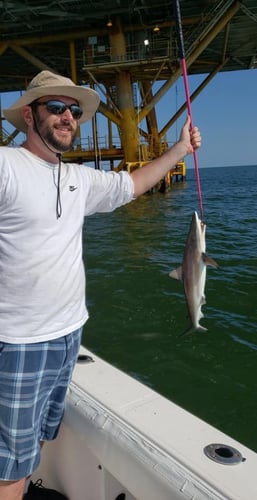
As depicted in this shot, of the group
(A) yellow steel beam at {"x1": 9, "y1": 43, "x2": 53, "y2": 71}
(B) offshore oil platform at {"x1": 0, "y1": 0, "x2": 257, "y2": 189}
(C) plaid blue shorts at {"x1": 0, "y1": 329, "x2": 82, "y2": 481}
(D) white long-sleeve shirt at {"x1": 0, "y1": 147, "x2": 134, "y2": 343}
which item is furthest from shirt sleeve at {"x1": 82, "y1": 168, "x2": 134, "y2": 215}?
(A) yellow steel beam at {"x1": 9, "y1": 43, "x2": 53, "y2": 71}

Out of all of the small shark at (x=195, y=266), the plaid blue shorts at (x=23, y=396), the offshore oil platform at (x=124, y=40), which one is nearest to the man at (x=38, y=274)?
the plaid blue shorts at (x=23, y=396)

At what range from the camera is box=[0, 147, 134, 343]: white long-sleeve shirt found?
2.34m

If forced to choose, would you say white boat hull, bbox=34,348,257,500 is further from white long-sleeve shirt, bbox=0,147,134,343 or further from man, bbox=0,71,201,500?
white long-sleeve shirt, bbox=0,147,134,343

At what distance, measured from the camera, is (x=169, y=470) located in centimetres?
203

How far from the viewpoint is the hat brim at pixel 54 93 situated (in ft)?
8.40

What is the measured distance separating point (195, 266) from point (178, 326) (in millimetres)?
3550

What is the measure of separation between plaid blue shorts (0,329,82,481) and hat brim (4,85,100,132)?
130 cm

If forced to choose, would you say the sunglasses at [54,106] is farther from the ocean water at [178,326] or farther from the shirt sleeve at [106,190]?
the ocean water at [178,326]

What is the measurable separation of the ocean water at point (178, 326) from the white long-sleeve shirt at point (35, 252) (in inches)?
108

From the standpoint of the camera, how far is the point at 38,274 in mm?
2418

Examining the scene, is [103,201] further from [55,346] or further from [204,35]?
[204,35]

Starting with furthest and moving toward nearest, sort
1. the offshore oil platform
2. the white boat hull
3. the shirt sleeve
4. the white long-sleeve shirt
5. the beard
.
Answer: the offshore oil platform → the shirt sleeve → the beard → the white long-sleeve shirt → the white boat hull

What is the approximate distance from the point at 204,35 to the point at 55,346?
23.8m

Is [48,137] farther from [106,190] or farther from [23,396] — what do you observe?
[23,396]
